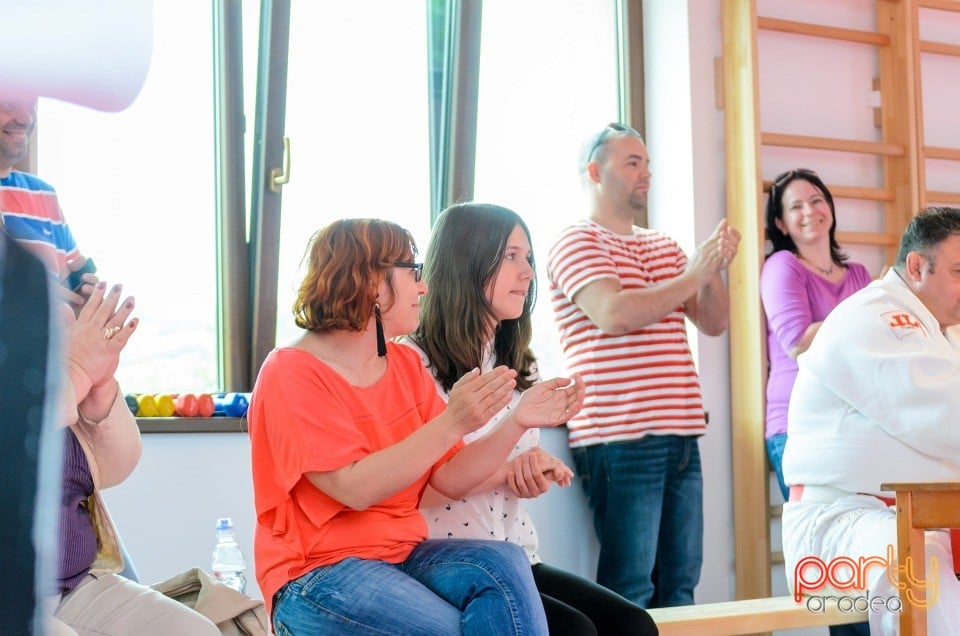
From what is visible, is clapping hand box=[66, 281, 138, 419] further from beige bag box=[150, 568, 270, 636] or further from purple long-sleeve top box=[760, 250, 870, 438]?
purple long-sleeve top box=[760, 250, 870, 438]

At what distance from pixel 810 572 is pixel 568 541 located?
0.83 metres

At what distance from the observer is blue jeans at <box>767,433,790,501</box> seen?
2.97 metres

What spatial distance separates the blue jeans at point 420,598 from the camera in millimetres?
1371

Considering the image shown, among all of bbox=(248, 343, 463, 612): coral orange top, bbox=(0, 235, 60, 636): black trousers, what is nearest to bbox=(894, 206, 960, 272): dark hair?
bbox=(248, 343, 463, 612): coral orange top

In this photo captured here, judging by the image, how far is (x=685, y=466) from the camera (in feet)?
8.93

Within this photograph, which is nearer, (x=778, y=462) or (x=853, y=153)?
(x=778, y=462)

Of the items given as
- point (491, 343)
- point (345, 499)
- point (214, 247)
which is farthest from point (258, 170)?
point (345, 499)

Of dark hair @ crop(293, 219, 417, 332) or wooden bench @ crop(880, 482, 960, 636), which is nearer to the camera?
dark hair @ crop(293, 219, 417, 332)

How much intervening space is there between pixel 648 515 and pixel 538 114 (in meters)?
1.34

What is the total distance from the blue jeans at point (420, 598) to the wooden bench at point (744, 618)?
74 cm

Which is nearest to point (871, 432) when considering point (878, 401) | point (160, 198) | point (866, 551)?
point (878, 401)

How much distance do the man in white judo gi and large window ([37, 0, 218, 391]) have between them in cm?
150

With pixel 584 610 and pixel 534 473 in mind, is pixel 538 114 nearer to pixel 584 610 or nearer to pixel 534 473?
pixel 534 473

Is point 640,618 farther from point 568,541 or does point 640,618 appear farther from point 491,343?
point 568,541
